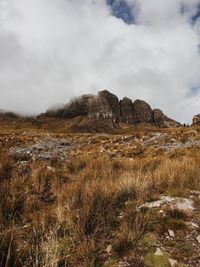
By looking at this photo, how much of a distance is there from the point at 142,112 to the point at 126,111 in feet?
29.6

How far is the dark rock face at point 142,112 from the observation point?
164m

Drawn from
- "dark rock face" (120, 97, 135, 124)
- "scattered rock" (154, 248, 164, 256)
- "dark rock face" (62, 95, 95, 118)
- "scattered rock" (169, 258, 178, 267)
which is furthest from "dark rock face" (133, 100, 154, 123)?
"scattered rock" (169, 258, 178, 267)

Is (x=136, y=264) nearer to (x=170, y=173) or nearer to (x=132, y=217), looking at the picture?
(x=132, y=217)

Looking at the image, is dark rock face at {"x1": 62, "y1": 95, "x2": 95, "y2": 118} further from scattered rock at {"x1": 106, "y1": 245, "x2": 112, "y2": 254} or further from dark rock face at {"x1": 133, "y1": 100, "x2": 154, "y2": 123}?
scattered rock at {"x1": 106, "y1": 245, "x2": 112, "y2": 254}

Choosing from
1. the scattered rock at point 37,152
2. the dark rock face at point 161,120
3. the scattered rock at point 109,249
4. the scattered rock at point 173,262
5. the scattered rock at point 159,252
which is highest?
the dark rock face at point 161,120

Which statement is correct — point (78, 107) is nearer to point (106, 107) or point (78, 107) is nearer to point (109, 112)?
point (106, 107)

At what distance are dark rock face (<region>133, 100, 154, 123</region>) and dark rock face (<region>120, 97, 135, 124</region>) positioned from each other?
2.37 metres

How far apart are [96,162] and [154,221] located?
5588mm

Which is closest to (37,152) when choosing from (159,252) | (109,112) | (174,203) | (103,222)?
(174,203)

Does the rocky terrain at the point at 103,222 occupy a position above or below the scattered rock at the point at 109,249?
above

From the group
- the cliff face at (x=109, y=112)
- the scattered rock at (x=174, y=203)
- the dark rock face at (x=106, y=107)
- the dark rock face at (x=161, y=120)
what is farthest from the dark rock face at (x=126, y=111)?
the scattered rock at (x=174, y=203)

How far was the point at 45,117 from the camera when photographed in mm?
149625

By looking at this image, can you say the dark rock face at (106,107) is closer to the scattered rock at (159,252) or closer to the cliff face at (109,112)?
the cliff face at (109,112)

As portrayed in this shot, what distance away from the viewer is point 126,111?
16412cm
